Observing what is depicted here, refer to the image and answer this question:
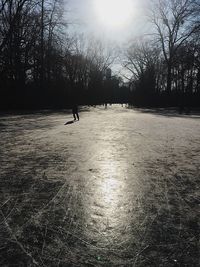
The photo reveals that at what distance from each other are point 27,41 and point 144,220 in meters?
40.6

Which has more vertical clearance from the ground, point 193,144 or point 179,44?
point 179,44

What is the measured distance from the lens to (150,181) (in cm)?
675

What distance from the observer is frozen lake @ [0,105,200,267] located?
3.79m

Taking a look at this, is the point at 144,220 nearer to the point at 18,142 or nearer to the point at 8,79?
the point at 18,142

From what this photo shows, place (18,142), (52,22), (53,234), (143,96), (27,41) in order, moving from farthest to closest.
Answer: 1. (143,96)
2. (27,41)
3. (52,22)
4. (18,142)
5. (53,234)

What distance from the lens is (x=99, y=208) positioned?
5.25 m

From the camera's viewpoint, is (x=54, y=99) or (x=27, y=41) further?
(x=54, y=99)

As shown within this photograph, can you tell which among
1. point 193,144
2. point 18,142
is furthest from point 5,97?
point 193,144

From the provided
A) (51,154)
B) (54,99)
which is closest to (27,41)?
(54,99)

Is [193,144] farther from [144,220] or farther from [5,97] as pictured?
[5,97]

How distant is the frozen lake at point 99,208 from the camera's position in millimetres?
3793

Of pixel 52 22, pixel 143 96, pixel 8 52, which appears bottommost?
pixel 143 96

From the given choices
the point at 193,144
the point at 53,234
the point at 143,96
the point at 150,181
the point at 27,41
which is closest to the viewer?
the point at 53,234

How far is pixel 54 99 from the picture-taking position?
51.0 m
